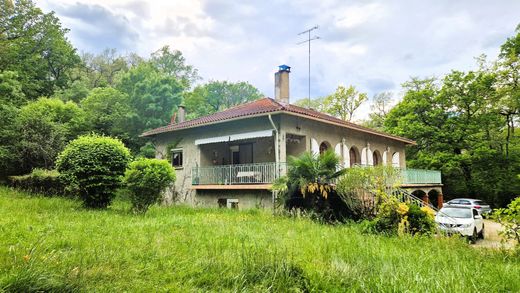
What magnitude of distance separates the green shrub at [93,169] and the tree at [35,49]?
16.8 meters

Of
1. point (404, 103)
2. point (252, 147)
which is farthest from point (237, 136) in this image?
point (404, 103)

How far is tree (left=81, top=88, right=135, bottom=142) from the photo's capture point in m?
22.6

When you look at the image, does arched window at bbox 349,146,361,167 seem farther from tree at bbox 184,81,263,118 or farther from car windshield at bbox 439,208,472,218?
tree at bbox 184,81,263,118

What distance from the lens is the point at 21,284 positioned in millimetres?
3041

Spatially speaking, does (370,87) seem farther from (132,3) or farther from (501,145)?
(132,3)

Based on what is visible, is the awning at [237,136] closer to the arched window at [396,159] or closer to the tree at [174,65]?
the arched window at [396,159]

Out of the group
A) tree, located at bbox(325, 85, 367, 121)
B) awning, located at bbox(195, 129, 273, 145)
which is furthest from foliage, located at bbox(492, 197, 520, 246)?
tree, located at bbox(325, 85, 367, 121)

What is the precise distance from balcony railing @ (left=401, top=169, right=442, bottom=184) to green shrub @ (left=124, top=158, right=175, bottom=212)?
13537 mm

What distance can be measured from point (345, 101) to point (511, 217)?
113 feet

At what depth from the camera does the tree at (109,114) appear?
22.6 metres

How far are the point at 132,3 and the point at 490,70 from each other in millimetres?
28864

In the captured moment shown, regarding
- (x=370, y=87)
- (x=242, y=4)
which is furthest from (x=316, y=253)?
(x=370, y=87)

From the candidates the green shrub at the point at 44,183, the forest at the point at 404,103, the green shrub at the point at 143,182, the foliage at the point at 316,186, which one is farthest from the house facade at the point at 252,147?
the green shrub at the point at 44,183

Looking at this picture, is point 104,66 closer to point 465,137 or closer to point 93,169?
point 93,169
